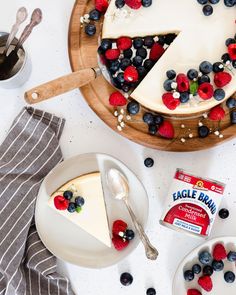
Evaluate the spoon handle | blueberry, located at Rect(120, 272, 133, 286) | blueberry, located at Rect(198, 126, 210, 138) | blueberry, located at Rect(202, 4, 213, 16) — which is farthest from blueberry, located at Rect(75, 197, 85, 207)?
blueberry, located at Rect(202, 4, 213, 16)

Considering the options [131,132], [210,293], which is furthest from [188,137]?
[210,293]

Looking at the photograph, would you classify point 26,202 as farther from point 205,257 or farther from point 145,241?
point 205,257

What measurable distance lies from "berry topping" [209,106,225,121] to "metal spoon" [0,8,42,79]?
48 cm

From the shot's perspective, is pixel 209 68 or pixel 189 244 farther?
pixel 189 244

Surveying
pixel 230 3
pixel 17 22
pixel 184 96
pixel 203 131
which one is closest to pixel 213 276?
pixel 203 131

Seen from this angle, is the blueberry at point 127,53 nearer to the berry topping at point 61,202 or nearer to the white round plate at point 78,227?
the white round plate at point 78,227

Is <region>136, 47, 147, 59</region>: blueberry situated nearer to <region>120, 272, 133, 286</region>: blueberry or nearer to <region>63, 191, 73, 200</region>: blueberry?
<region>63, 191, 73, 200</region>: blueberry

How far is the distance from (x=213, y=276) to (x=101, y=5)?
76 cm

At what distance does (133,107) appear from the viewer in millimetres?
1455

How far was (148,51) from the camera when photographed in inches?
57.7

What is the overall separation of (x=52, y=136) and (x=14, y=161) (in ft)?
0.40

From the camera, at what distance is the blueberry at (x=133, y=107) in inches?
57.3

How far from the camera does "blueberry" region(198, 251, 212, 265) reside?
1.48 metres

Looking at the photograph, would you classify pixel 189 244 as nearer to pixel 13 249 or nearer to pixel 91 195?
pixel 91 195
